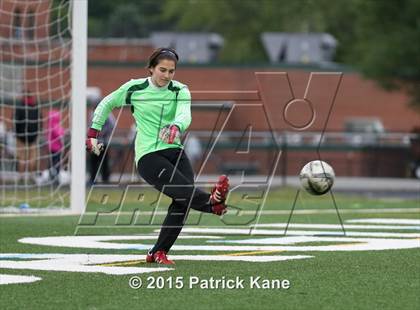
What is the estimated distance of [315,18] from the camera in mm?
70688

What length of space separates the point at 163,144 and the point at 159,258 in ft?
2.98

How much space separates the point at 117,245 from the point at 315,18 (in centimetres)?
6036

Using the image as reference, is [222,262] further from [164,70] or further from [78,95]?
[78,95]

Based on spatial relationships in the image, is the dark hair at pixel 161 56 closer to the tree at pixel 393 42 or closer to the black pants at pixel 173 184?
the black pants at pixel 173 184

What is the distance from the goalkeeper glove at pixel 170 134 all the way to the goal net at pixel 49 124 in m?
7.08

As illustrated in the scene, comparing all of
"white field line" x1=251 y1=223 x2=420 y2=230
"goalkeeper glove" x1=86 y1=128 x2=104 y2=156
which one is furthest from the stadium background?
"goalkeeper glove" x1=86 y1=128 x2=104 y2=156

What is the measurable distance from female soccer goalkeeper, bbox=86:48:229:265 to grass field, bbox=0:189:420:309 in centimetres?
38

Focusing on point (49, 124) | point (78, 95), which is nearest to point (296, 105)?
point (49, 124)

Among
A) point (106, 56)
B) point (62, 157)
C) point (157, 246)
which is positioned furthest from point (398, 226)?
point (106, 56)

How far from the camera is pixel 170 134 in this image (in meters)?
9.23

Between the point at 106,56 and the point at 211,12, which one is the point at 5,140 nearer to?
the point at 106,56

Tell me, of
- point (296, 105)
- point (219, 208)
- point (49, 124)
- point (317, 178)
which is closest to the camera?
point (219, 208)

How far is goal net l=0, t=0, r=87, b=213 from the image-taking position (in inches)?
643

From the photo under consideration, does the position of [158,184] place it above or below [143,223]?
above
